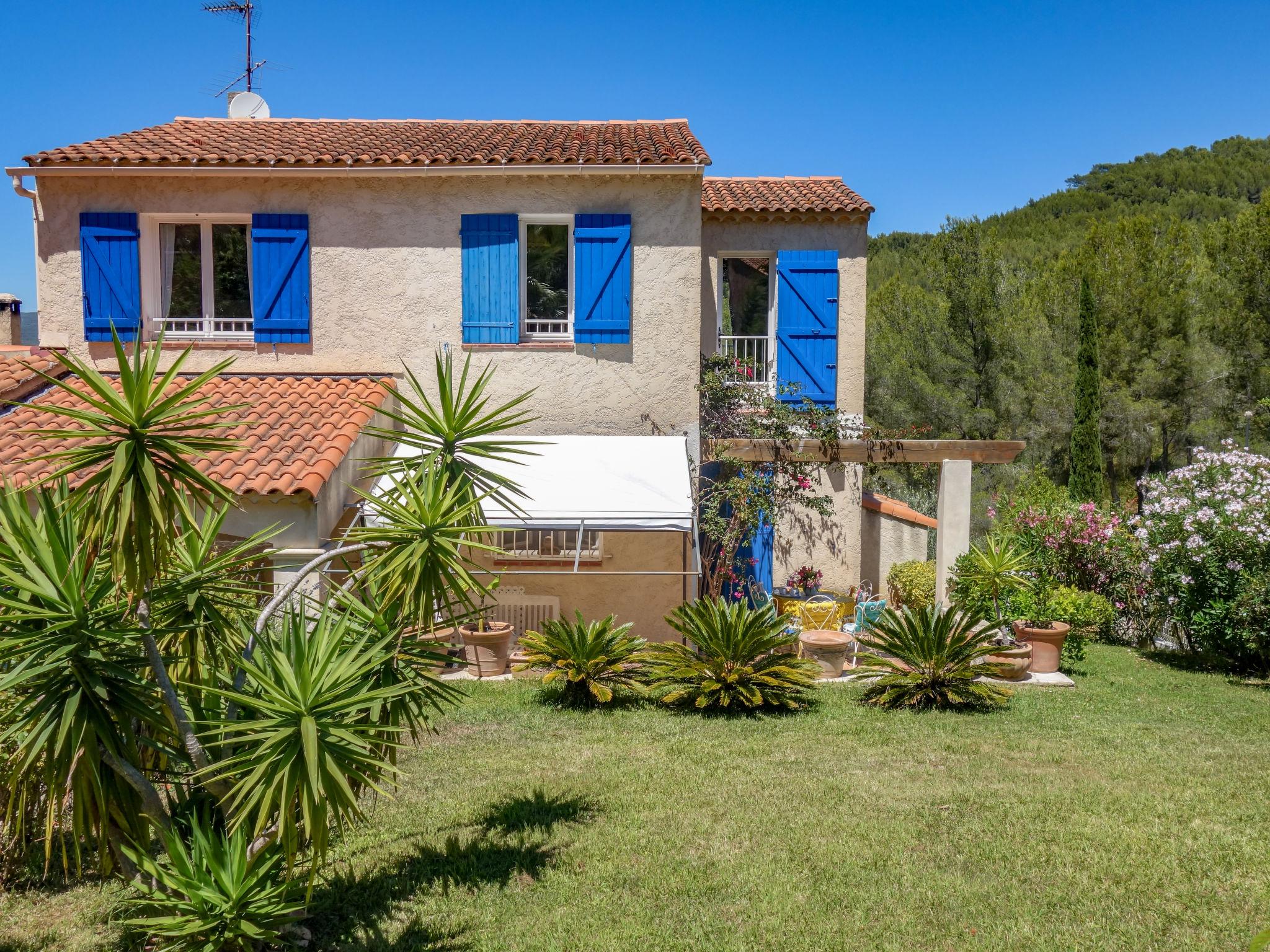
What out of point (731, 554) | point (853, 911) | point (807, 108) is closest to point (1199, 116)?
point (807, 108)

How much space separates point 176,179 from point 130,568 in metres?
15.3

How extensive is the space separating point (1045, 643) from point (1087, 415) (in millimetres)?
21140

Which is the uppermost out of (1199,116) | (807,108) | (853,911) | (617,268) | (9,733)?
(1199,116)

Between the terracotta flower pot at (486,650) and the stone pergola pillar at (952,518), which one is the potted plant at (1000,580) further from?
the terracotta flower pot at (486,650)

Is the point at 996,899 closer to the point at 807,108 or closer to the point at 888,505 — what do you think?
the point at 888,505

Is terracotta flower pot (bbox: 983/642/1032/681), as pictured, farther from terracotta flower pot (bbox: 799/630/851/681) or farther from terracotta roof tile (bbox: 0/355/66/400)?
terracotta roof tile (bbox: 0/355/66/400)

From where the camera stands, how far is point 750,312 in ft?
82.3

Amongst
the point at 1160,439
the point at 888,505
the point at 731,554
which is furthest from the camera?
the point at 1160,439

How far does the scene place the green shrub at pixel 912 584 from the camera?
24.1 m

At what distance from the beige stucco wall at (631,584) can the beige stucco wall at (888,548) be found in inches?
293

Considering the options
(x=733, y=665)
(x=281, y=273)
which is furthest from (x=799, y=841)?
(x=281, y=273)

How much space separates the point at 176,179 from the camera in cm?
1942

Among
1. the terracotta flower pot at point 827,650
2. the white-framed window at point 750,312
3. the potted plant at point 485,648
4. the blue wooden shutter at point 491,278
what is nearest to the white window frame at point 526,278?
the blue wooden shutter at point 491,278

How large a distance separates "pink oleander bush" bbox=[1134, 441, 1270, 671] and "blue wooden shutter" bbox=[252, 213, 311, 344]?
725 inches
